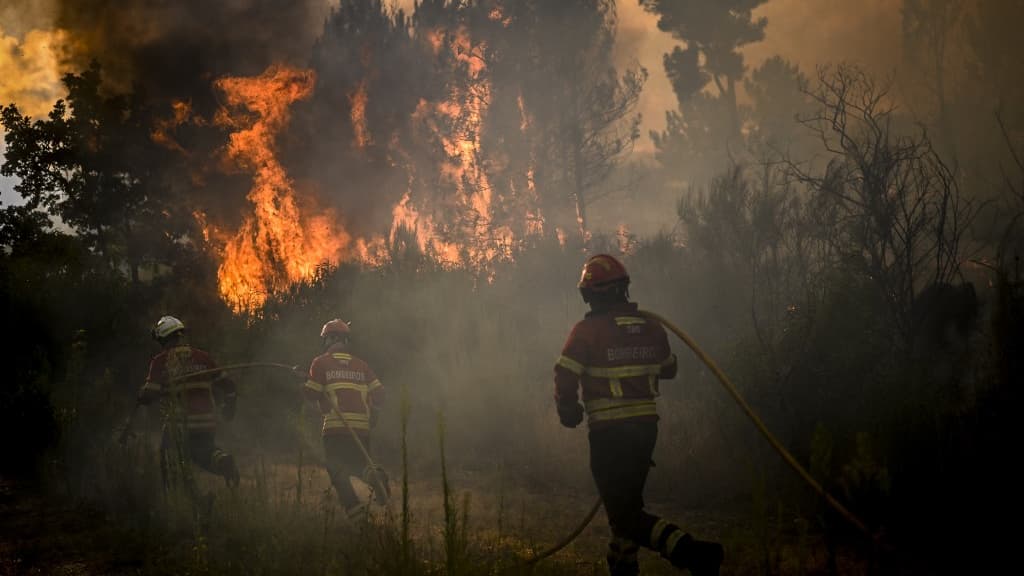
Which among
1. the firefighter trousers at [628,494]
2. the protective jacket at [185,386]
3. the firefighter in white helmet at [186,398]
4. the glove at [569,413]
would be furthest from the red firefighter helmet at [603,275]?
the protective jacket at [185,386]

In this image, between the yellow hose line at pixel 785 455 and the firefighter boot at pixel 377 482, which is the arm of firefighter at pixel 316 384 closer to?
the firefighter boot at pixel 377 482

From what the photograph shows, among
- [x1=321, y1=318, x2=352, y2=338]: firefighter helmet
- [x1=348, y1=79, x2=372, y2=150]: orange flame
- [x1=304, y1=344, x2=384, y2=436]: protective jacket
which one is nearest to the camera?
[x1=304, y1=344, x2=384, y2=436]: protective jacket

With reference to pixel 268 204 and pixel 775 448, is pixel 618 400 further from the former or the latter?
pixel 268 204

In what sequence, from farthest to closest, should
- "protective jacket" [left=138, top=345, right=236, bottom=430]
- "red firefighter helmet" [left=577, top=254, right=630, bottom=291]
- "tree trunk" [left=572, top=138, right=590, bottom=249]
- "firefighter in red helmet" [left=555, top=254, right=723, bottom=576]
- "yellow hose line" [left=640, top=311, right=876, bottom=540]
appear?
"tree trunk" [left=572, top=138, right=590, bottom=249] → "protective jacket" [left=138, top=345, right=236, bottom=430] → "red firefighter helmet" [left=577, top=254, right=630, bottom=291] → "firefighter in red helmet" [left=555, top=254, right=723, bottom=576] → "yellow hose line" [left=640, top=311, right=876, bottom=540]

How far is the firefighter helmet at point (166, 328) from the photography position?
7555mm

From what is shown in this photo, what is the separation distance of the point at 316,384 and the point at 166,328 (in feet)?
6.59

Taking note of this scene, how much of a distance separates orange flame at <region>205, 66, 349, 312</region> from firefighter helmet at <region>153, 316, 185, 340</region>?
1622 centimetres

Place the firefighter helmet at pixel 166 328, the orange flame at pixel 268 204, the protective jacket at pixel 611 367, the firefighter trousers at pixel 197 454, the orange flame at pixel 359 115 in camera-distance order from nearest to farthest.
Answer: the protective jacket at pixel 611 367
the firefighter trousers at pixel 197 454
the firefighter helmet at pixel 166 328
the orange flame at pixel 268 204
the orange flame at pixel 359 115

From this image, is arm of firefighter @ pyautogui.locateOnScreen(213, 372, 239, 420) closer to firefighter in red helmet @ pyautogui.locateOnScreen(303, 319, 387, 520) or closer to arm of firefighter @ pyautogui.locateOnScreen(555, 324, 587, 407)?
firefighter in red helmet @ pyautogui.locateOnScreen(303, 319, 387, 520)

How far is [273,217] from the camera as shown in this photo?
2478 centimetres

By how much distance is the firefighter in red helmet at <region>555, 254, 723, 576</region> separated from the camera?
4.45 meters

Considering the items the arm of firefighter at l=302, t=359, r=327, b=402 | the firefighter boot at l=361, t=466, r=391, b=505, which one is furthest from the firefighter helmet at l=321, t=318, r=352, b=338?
the firefighter boot at l=361, t=466, r=391, b=505

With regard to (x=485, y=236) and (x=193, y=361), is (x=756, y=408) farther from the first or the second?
(x=485, y=236)

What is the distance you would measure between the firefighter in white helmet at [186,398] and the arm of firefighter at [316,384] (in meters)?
1.09
